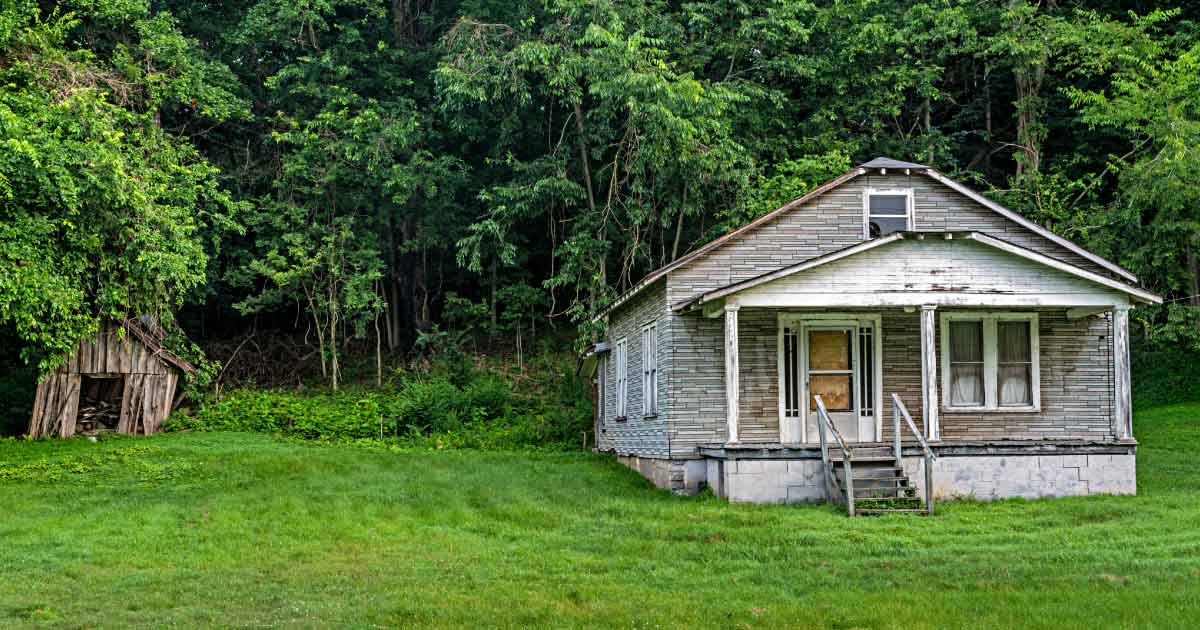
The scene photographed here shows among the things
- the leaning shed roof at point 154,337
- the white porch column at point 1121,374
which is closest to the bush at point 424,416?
the leaning shed roof at point 154,337

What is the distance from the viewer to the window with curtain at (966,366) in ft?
70.3

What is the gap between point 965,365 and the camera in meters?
21.4

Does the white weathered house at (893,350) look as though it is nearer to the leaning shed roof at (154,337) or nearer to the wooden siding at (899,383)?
the wooden siding at (899,383)

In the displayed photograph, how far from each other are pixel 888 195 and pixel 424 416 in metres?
13.7

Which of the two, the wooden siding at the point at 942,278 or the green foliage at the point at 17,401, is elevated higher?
the wooden siding at the point at 942,278

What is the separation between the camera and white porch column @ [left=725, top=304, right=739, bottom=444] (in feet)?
63.9

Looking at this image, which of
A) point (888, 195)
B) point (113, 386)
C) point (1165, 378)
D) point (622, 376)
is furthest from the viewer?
point (1165, 378)

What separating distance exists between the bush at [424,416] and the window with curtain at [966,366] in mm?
10728

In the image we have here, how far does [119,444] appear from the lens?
2652 centimetres

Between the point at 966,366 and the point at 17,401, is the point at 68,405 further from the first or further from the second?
the point at 966,366

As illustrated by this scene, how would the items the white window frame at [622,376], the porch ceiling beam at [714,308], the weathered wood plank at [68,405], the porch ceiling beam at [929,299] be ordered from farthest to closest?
the weathered wood plank at [68,405], the white window frame at [622,376], the porch ceiling beam at [714,308], the porch ceiling beam at [929,299]

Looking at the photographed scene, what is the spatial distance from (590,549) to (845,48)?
23067 millimetres

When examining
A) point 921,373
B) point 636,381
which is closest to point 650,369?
point 636,381

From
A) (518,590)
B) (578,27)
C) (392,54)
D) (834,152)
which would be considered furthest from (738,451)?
(392,54)
